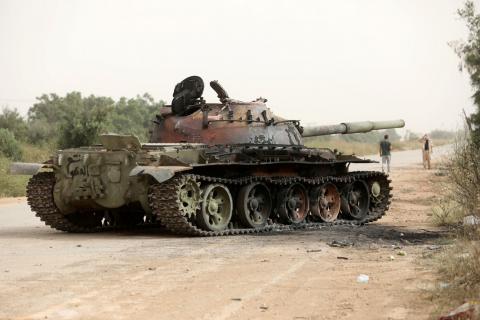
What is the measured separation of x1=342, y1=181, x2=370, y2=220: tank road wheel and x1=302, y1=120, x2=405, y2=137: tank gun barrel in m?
1.36

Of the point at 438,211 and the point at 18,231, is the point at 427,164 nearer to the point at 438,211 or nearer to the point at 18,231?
the point at 438,211

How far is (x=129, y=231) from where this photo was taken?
14.8m

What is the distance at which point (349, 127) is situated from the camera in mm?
18766

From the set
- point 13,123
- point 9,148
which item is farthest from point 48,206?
point 13,123

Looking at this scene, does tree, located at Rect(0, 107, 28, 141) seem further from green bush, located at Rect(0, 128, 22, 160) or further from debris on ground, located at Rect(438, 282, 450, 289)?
debris on ground, located at Rect(438, 282, 450, 289)

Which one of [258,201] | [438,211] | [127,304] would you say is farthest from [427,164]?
[127,304]

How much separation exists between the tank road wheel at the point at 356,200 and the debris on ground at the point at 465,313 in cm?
1062

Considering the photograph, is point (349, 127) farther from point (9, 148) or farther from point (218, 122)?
point (9, 148)

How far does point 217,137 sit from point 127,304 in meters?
7.66

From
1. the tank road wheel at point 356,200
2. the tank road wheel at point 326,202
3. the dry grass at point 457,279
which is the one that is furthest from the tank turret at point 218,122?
the dry grass at point 457,279

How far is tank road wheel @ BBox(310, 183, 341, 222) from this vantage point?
51.7 ft

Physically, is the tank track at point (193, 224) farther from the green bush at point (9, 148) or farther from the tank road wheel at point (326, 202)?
the green bush at point (9, 148)

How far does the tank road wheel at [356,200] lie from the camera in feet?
55.2

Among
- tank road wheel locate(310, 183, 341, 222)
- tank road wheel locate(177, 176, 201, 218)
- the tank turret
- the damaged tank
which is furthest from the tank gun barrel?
tank road wheel locate(177, 176, 201, 218)
